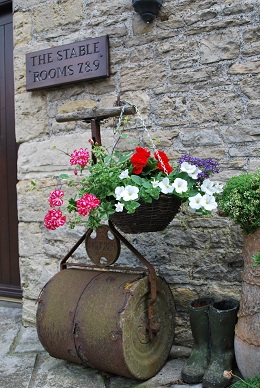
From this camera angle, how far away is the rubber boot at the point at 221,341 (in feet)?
7.76

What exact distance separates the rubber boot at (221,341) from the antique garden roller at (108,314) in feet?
1.00

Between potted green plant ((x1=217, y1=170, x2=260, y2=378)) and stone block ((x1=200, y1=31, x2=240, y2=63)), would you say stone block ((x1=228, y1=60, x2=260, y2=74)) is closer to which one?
stone block ((x1=200, y1=31, x2=240, y2=63))

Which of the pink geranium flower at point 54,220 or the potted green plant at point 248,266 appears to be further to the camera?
the pink geranium flower at point 54,220

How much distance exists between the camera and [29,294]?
3.43 metres

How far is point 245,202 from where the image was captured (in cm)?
217

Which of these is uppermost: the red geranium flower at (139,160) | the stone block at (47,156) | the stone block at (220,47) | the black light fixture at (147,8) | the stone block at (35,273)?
the black light fixture at (147,8)

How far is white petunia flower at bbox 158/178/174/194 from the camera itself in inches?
88.1

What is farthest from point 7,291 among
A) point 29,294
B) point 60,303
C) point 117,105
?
point 117,105

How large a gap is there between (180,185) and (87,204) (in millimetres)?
480

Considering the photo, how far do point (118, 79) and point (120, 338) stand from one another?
1.75 meters

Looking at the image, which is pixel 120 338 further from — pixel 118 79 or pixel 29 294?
pixel 118 79

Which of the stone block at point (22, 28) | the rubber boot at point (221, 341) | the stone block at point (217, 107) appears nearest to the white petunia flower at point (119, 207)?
the rubber boot at point (221, 341)

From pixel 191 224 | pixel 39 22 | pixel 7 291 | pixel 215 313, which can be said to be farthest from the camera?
pixel 7 291

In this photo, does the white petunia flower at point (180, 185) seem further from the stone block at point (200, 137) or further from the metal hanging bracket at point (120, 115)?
the stone block at point (200, 137)
